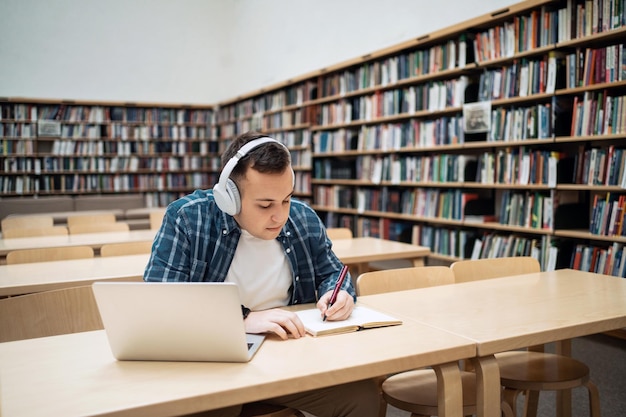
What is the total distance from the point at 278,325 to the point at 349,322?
21 centimetres

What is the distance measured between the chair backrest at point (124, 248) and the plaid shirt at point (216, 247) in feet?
5.14

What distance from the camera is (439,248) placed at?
16.2 feet

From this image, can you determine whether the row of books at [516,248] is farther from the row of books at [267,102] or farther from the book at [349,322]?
the row of books at [267,102]

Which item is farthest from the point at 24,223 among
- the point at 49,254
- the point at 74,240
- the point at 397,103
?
the point at 397,103

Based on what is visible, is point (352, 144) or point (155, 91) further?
point (155, 91)

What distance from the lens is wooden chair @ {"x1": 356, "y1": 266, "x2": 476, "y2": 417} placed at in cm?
156

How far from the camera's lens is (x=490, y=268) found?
2.26m

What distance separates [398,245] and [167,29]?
25.5 ft

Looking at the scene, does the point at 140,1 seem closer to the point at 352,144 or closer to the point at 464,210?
the point at 352,144

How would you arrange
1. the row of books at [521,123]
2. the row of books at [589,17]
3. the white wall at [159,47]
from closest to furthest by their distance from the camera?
the row of books at [589,17] → the row of books at [521,123] → the white wall at [159,47]

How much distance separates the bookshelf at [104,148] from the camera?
27.6 feet

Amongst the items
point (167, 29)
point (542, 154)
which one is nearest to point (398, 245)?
point (542, 154)

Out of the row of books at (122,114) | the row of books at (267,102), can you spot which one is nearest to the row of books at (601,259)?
the row of books at (267,102)

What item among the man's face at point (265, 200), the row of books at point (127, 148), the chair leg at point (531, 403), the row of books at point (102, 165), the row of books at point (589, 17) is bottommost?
the chair leg at point (531, 403)
